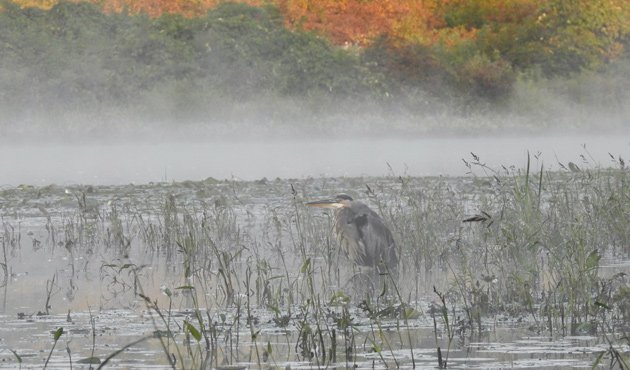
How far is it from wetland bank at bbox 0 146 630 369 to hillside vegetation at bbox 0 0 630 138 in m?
23.0

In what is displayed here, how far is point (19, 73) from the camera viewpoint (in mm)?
38062

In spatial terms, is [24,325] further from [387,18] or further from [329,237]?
[387,18]

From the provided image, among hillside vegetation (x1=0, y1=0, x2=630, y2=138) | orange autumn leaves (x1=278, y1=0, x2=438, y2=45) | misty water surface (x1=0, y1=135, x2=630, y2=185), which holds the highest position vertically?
orange autumn leaves (x1=278, y1=0, x2=438, y2=45)

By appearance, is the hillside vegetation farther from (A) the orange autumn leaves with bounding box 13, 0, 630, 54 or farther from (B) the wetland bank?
(B) the wetland bank

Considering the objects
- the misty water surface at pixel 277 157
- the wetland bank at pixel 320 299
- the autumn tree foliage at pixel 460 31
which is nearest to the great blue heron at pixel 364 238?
the wetland bank at pixel 320 299

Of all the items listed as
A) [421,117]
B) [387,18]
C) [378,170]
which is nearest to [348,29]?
[387,18]

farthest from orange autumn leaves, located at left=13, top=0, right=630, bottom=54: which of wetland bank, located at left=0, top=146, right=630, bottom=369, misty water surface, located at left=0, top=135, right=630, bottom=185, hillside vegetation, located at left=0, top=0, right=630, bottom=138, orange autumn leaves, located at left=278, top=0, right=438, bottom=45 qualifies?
wetland bank, located at left=0, top=146, right=630, bottom=369

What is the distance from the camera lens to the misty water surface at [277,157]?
23328 mm

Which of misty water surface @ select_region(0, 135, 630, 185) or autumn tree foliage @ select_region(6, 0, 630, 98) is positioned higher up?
autumn tree foliage @ select_region(6, 0, 630, 98)

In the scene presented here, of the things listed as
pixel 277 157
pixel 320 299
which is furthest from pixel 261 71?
pixel 320 299

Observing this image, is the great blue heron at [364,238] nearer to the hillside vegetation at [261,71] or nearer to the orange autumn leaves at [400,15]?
the hillside vegetation at [261,71]

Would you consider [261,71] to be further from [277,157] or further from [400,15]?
[400,15]

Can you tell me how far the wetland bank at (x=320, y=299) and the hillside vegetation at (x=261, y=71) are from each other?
22984mm

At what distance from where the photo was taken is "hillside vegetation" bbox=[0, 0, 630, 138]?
121 ft
